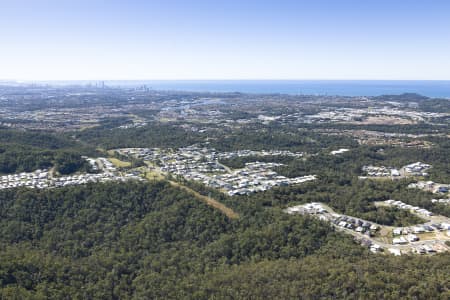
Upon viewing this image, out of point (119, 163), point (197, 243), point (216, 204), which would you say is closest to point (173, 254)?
point (197, 243)

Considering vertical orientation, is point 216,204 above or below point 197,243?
above

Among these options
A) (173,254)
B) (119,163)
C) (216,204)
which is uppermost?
(119,163)

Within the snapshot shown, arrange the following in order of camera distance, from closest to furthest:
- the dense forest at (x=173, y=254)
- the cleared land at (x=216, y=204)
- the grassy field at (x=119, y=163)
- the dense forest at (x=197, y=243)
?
the dense forest at (x=173, y=254)
the dense forest at (x=197, y=243)
the cleared land at (x=216, y=204)
the grassy field at (x=119, y=163)

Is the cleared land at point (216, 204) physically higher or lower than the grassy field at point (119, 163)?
lower

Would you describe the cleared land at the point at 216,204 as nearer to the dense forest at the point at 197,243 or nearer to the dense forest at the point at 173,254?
the dense forest at the point at 197,243

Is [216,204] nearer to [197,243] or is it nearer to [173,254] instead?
[197,243]

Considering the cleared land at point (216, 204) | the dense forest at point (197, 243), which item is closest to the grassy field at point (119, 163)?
the dense forest at point (197, 243)

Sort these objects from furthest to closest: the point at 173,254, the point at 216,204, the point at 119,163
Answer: the point at 119,163 → the point at 216,204 → the point at 173,254

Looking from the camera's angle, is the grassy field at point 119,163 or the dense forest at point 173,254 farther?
the grassy field at point 119,163
